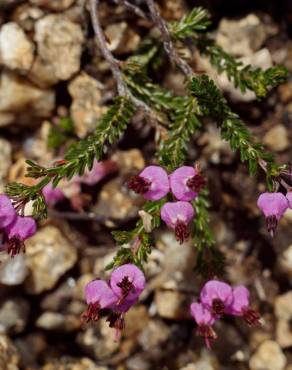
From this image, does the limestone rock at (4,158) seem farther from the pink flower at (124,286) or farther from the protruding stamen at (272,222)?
the protruding stamen at (272,222)

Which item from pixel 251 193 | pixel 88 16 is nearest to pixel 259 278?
pixel 251 193

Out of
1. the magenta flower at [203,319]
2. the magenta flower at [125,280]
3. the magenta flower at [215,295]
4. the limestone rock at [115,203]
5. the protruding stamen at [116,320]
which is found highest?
the magenta flower at [125,280]

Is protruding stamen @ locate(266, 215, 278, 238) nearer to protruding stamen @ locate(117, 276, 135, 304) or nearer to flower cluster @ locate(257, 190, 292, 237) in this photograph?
flower cluster @ locate(257, 190, 292, 237)

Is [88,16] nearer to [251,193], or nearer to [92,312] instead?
[251,193]

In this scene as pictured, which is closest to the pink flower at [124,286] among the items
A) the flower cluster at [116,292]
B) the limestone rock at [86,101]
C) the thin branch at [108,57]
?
the flower cluster at [116,292]

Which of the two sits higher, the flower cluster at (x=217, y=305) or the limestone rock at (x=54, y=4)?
the limestone rock at (x=54, y=4)

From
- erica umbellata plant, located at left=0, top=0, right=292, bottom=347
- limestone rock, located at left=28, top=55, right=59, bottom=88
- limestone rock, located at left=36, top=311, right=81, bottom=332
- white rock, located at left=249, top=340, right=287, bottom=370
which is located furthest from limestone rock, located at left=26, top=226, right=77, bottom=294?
Answer: white rock, located at left=249, top=340, right=287, bottom=370
